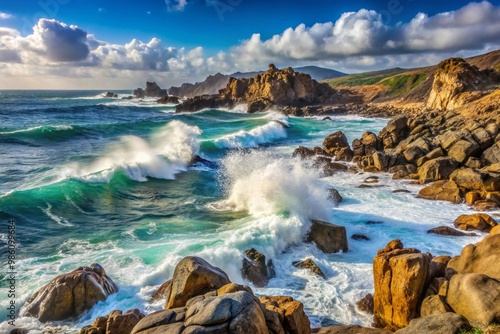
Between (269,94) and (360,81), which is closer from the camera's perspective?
(269,94)

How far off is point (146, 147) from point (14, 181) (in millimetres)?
14158

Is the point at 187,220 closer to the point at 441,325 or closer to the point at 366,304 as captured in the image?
the point at 366,304

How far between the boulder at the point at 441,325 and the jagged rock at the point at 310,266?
534cm

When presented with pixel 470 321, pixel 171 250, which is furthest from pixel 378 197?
pixel 470 321

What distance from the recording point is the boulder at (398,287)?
9.59m

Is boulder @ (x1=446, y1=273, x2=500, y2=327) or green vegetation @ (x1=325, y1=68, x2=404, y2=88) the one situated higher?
green vegetation @ (x1=325, y1=68, x2=404, y2=88)

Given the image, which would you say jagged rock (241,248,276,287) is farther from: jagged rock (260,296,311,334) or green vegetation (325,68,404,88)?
green vegetation (325,68,404,88)

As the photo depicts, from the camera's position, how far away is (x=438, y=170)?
24.4 meters

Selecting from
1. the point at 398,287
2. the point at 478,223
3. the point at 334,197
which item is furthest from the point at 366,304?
the point at 334,197

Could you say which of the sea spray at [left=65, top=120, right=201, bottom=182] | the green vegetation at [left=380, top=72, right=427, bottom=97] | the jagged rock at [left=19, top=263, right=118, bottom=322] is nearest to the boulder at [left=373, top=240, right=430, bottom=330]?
the jagged rock at [left=19, top=263, right=118, bottom=322]

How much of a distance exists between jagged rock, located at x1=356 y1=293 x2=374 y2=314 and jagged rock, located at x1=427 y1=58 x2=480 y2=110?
45524mm

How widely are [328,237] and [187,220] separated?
22.3 ft

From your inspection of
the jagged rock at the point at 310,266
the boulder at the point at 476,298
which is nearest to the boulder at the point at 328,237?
the jagged rock at the point at 310,266

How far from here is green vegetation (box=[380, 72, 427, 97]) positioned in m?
103
